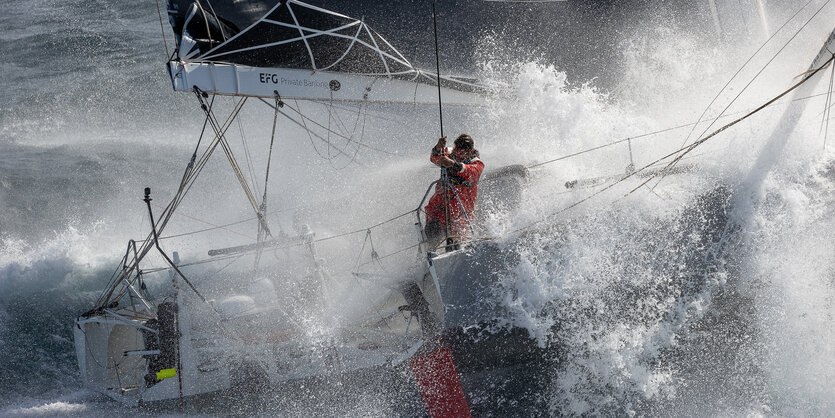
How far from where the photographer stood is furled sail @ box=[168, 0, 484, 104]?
4953mm

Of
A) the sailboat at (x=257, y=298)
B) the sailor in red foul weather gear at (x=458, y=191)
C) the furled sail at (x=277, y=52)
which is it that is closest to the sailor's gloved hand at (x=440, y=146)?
the sailor in red foul weather gear at (x=458, y=191)

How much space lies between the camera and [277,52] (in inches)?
204

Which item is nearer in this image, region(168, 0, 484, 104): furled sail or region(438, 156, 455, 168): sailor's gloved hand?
region(438, 156, 455, 168): sailor's gloved hand

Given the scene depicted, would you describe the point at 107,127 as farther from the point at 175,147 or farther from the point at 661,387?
the point at 661,387

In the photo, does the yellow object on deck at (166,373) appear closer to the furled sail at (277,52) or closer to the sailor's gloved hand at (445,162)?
the furled sail at (277,52)

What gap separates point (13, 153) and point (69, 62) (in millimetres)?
2563

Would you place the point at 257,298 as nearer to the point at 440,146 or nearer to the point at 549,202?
the point at 440,146

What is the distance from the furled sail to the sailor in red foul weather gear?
1.53m

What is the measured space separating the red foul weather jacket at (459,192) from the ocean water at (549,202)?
0.28m

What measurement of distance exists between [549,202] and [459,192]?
790mm

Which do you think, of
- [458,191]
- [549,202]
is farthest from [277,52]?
[549,202]

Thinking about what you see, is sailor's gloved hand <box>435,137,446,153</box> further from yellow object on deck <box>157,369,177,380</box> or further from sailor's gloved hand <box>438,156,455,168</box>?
yellow object on deck <box>157,369,177,380</box>

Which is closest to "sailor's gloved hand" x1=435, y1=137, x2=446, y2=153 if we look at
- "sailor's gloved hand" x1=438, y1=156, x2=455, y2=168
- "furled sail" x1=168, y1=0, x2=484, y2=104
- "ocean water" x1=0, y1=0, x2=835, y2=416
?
"sailor's gloved hand" x1=438, y1=156, x2=455, y2=168

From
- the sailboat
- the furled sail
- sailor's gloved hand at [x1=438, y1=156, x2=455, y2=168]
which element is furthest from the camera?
the furled sail
